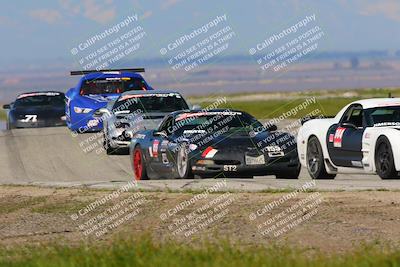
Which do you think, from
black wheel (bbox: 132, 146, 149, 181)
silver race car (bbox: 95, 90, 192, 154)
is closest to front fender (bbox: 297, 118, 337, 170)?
black wheel (bbox: 132, 146, 149, 181)

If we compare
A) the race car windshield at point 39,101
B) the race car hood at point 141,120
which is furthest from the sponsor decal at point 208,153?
the race car windshield at point 39,101

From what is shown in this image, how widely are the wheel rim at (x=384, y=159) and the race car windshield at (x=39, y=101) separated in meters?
21.5

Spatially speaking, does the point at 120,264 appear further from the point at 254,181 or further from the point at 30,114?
the point at 30,114

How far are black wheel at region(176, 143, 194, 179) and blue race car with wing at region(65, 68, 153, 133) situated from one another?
38.4 feet

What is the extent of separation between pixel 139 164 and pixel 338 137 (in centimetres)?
416

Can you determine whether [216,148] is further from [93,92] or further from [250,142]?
[93,92]

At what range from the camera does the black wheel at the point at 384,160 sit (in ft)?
57.3

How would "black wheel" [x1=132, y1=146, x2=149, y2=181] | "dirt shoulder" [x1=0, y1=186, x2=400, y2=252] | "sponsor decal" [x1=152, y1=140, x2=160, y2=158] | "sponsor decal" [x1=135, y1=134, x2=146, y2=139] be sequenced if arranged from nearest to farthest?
"dirt shoulder" [x1=0, y1=186, x2=400, y2=252]
"sponsor decal" [x1=152, y1=140, x2=160, y2=158]
"black wheel" [x1=132, y1=146, x2=149, y2=181]
"sponsor decal" [x1=135, y1=134, x2=146, y2=139]

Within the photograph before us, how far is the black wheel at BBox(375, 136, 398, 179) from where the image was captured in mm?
17453

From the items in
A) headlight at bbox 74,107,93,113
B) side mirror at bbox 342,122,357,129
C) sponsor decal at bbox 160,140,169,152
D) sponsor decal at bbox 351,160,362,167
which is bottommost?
sponsor decal at bbox 351,160,362,167

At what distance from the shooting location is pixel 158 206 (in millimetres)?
14867

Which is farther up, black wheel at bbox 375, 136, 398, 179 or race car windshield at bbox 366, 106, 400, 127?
race car windshield at bbox 366, 106, 400, 127

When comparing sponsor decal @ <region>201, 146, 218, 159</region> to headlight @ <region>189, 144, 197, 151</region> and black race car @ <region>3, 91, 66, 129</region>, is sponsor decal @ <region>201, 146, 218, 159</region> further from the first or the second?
black race car @ <region>3, 91, 66, 129</region>

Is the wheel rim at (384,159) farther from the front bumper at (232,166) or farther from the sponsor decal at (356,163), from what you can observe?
the front bumper at (232,166)
